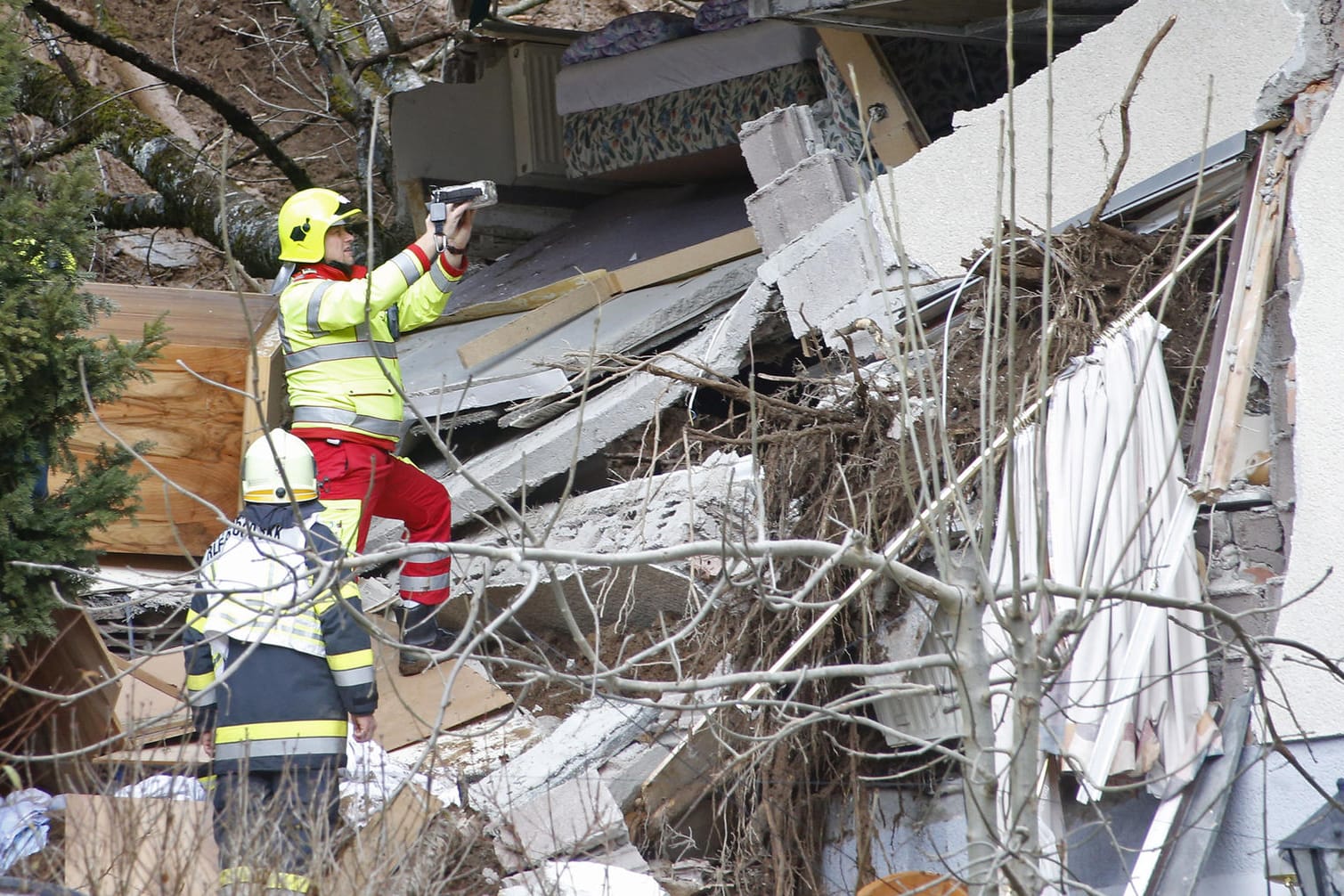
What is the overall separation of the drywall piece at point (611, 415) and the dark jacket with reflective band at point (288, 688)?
159cm

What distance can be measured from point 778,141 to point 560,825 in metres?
3.22

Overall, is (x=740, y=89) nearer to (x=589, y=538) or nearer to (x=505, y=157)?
(x=505, y=157)

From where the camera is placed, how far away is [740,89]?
26.3 ft

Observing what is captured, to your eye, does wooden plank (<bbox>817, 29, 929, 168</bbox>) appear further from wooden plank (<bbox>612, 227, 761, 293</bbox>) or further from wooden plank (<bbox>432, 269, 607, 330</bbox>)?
wooden plank (<bbox>432, 269, 607, 330</bbox>)

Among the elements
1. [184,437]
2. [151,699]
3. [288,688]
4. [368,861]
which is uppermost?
[184,437]

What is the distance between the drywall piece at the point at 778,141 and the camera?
245 inches

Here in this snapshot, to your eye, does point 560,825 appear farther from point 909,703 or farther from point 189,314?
point 189,314

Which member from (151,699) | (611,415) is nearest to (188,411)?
(151,699)

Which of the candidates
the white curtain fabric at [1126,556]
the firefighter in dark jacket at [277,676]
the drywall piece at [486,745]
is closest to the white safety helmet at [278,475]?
the firefighter in dark jacket at [277,676]

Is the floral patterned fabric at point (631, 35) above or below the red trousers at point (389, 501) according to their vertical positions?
above

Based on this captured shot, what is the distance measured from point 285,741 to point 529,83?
644 centimetres

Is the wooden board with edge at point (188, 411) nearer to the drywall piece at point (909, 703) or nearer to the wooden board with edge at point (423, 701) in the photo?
the wooden board with edge at point (423, 701)

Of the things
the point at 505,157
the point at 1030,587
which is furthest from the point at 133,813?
the point at 505,157

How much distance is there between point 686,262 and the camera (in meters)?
7.73
